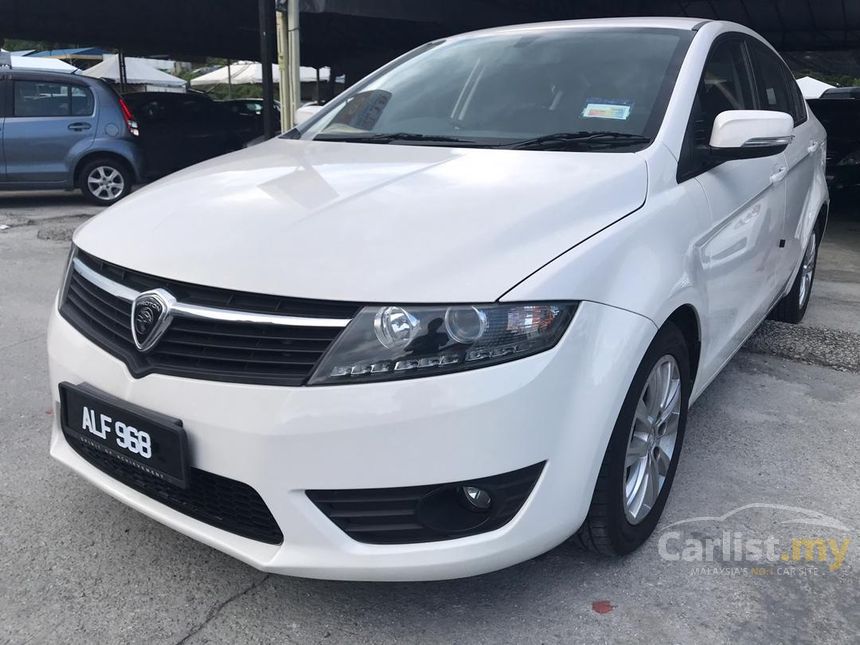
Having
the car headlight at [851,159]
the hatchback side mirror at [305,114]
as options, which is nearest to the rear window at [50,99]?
the hatchback side mirror at [305,114]

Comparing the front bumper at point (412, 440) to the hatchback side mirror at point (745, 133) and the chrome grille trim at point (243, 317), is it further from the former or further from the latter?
the hatchback side mirror at point (745, 133)

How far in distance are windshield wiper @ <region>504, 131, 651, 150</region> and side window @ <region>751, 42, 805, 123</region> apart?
1.37 m

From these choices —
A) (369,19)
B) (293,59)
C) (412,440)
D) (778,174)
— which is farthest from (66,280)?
(369,19)

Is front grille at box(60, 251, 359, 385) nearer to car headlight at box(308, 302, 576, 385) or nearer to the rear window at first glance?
car headlight at box(308, 302, 576, 385)

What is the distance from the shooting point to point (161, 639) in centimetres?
197

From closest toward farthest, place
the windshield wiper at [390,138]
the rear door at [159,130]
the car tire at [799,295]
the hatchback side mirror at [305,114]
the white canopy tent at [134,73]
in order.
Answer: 1. the windshield wiper at [390,138]
2. the hatchback side mirror at [305,114]
3. the car tire at [799,295]
4. the rear door at [159,130]
5. the white canopy tent at [134,73]

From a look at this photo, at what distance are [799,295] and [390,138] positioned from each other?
114 inches

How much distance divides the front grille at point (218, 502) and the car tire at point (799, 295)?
3.51 meters

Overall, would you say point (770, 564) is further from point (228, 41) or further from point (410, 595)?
point (228, 41)

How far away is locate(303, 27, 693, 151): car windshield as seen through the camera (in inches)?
105

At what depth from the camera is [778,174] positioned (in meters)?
3.41

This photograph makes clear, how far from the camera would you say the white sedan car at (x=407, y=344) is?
1.77 metres

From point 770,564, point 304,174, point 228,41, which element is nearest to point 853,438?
point 770,564

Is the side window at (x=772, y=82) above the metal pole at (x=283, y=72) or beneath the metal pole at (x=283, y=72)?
above
